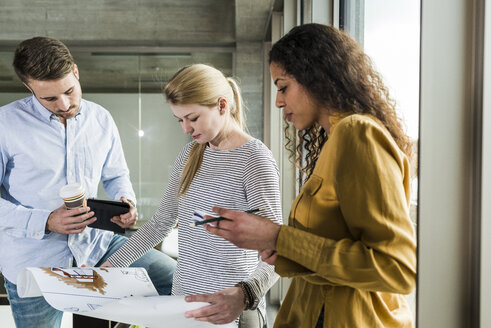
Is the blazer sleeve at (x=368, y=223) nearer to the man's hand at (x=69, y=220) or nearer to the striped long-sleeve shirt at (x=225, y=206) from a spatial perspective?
the striped long-sleeve shirt at (x=225, y=206)

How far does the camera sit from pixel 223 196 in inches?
52.1

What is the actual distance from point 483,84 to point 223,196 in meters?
0.79

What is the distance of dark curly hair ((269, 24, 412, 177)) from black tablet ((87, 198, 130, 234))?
0.95 m

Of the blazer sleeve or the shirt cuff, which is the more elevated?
the blazer sleeve

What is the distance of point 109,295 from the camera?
1.20 m

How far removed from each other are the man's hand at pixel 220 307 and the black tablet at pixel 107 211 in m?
0.65

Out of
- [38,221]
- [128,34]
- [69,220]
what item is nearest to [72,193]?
[69,220]

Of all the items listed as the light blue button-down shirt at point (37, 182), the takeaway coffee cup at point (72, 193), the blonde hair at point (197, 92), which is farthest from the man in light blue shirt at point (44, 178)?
the blonde hair at point (197, 92)

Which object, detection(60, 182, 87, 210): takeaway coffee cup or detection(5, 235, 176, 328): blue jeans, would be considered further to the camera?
detection(5, 235, 176, 328): blue jeans

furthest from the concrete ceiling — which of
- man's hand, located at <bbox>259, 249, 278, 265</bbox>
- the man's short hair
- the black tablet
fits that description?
man's hand, located at <bbox>259, 249, 278, 265</bbox>

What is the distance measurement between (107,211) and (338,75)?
3.59 feet

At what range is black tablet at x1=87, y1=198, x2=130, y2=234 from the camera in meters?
1.65

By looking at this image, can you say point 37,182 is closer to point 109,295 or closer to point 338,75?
point 109,295

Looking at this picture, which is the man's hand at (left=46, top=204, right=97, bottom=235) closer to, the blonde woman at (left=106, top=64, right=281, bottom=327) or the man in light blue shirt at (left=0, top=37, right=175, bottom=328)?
the man in light blue shirt at (left=0, top=37, right=175, bottom=328)
